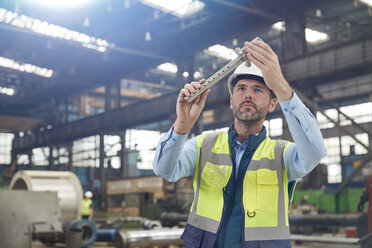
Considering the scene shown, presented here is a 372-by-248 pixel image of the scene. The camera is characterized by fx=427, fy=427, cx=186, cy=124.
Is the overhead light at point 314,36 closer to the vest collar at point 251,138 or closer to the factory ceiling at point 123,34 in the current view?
the factory ceiling at point 123,34

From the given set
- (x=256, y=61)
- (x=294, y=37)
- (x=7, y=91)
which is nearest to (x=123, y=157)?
(x=7, y=91)

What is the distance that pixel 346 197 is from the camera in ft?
45.7

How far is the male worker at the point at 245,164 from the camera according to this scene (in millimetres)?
1849

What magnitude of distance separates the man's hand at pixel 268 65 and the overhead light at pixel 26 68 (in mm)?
22889

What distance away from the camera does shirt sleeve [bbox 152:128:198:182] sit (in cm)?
204

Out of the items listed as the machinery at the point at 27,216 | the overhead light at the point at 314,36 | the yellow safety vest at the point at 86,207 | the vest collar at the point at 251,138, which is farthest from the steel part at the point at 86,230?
the overhead light at the point at 314,36

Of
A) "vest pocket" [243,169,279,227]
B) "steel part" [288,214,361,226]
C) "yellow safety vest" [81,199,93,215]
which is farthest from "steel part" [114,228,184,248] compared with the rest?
"vest pocket" [243,169,279,227]

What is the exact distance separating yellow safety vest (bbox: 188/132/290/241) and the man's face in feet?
0.56

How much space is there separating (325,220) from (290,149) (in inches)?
388

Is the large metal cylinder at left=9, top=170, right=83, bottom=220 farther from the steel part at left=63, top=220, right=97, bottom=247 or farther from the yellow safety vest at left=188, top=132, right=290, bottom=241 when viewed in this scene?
the yellow safety vest at left=188, top=132, right=290, bottom=241

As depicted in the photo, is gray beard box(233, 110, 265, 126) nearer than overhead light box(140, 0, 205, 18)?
Yes

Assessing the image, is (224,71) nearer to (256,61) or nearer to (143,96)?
(256,61)

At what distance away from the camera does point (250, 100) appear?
2.07 m

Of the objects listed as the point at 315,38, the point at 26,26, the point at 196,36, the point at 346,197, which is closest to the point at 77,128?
the point at 26,26
